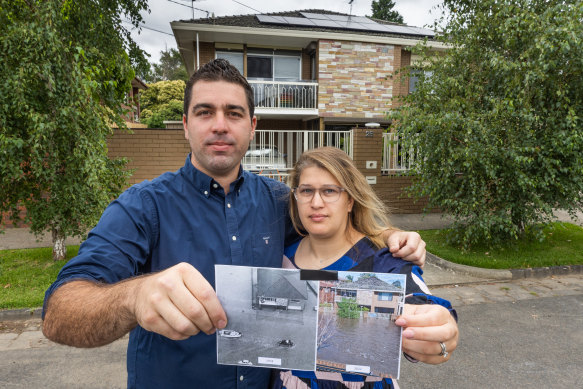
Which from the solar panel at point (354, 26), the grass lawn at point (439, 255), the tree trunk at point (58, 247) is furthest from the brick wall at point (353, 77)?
the tree trunk at point (58, 247)

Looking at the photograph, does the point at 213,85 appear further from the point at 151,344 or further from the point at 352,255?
the point at 151,344

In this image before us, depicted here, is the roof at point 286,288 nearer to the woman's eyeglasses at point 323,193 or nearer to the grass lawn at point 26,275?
the woman's eyeglasses at point 323,193

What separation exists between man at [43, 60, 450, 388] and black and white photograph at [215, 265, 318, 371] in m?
0.07

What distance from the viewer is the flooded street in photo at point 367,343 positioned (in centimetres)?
110

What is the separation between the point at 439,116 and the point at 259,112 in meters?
10.0

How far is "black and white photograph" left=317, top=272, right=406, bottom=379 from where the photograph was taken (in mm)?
1073

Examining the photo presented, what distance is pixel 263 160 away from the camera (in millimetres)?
11055

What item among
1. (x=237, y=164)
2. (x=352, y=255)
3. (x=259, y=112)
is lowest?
(x=352, y=255)

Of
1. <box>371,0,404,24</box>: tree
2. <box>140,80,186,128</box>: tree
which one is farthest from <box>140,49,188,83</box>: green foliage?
<box>371,0,404,24</box>: tree

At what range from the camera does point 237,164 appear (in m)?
1.72

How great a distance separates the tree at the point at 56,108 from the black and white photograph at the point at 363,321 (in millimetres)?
4950

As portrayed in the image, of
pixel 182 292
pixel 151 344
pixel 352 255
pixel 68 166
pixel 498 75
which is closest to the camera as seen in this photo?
pixel 182 292

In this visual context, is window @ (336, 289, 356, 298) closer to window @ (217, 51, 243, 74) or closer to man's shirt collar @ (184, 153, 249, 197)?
man's shirt collar @ (184, 153, 249, 197)

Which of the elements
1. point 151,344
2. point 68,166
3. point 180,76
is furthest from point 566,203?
point 180,76
